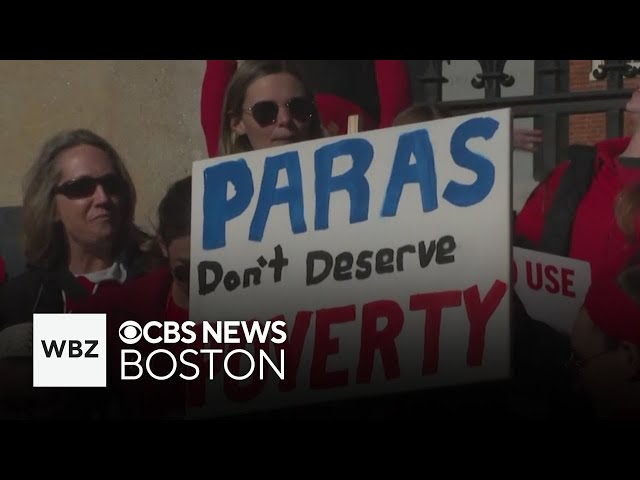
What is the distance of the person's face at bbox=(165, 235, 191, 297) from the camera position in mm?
10977

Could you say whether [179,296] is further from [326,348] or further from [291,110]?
[291,110]

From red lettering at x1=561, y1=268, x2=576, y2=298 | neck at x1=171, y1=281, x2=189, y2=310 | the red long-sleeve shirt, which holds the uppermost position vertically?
the red long-sleeve shirt

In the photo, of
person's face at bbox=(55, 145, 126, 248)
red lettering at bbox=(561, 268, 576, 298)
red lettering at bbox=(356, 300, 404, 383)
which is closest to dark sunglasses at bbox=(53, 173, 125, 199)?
person's face at bbox=(55, 145, 126, 248)

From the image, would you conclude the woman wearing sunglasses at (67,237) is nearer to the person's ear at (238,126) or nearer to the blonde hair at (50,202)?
the blonde hair at (50,202)

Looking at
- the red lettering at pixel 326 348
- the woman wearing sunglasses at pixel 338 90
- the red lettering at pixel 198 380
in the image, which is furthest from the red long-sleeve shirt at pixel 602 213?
the red lettering at pixel 198 380

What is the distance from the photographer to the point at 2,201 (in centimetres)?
1134

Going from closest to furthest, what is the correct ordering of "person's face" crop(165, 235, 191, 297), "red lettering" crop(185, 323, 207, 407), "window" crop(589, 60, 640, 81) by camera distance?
"window" crop(589, 60, 640, 81), "red lettering" crop(185, 323, 207, 407), "person's face" crop(165, 235, 191, 297)

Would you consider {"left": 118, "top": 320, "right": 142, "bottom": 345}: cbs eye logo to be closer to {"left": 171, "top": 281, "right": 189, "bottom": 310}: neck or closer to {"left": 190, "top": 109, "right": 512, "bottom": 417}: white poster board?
{"left": 171, "top": 281, "right": 189, "bottom": 310}: neck

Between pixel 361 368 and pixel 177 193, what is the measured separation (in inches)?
74.1

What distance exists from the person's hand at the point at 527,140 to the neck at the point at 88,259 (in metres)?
3.04

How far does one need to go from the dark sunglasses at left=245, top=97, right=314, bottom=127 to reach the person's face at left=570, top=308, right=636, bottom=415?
2.35 meters

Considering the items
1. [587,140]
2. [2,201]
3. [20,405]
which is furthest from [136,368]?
[587,140]

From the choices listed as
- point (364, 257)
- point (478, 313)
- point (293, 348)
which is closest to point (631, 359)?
point (478, 313)

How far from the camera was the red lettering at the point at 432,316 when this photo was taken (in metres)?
10.0
